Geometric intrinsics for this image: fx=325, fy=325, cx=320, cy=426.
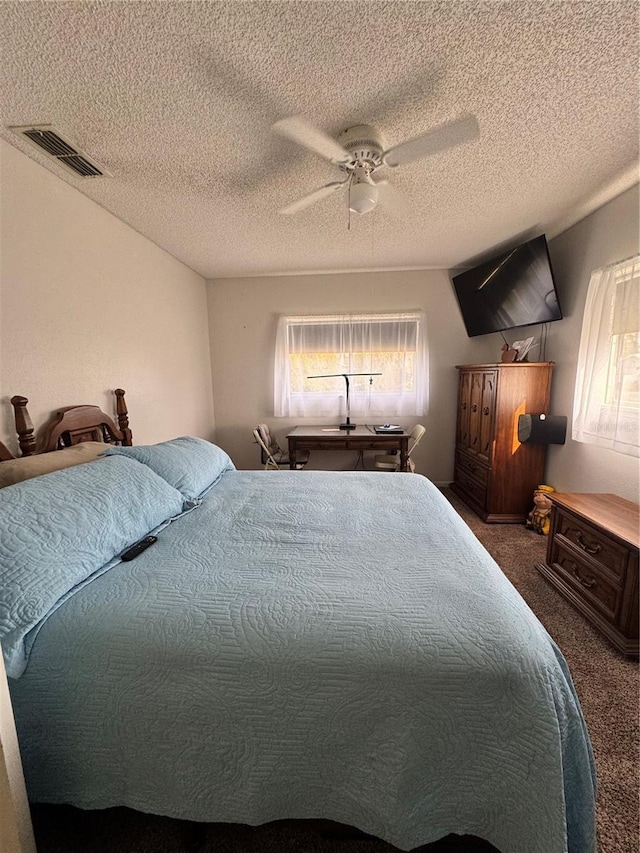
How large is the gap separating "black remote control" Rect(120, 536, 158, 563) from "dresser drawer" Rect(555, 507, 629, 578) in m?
2.13

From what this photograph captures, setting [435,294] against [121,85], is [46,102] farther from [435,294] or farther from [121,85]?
[435,294]

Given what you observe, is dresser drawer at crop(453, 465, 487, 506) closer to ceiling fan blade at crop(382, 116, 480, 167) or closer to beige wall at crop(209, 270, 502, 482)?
beige wall at crop(209, 270, 502, 482)

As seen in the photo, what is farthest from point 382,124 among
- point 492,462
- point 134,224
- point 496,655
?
point 492,462

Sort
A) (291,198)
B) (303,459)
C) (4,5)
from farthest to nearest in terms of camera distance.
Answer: (303,459) → (291,198) → (4,5)

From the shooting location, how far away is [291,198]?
6.93 ft

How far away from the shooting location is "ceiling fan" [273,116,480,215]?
1276 mm

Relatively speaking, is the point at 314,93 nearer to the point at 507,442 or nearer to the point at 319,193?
the point at 319,193

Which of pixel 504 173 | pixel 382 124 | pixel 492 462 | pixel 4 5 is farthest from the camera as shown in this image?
pixel 492 462

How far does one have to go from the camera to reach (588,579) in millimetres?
1799

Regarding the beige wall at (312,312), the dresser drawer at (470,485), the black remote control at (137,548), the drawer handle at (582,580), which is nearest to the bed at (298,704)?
the black remote control at (137,548)

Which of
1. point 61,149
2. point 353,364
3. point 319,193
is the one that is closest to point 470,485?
point 353,364

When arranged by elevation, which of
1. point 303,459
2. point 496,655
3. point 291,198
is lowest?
point 303,459

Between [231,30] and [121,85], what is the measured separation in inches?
20.0

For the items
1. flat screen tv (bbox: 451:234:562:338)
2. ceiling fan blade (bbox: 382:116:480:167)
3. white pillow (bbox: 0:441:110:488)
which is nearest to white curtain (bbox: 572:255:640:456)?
flat screen tv (bbox: 451:234:562:338)
